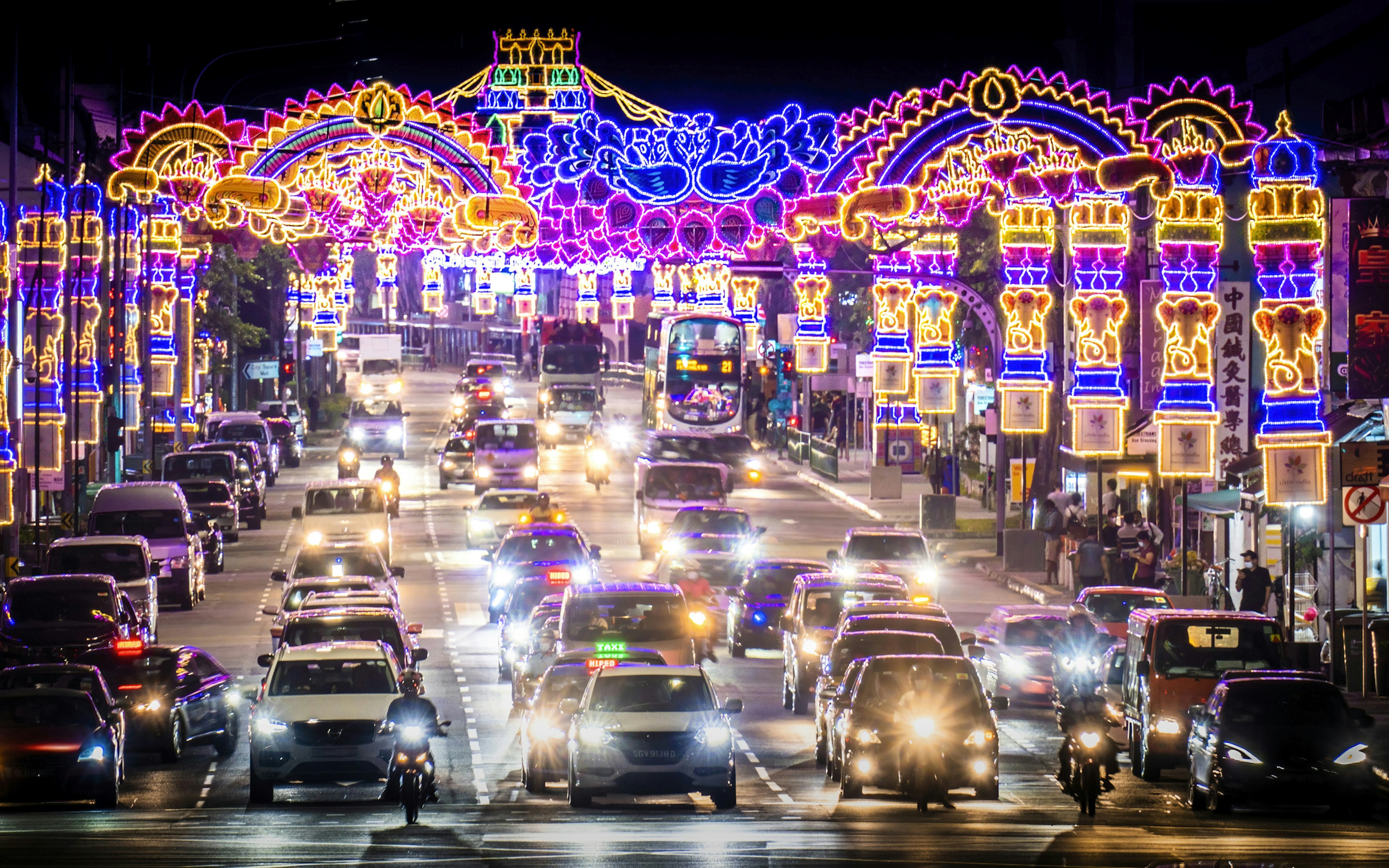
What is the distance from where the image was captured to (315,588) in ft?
111

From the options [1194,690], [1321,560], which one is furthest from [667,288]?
[1194,690]

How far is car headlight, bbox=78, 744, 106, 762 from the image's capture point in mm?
21688

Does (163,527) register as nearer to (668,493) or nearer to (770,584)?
(770,584)

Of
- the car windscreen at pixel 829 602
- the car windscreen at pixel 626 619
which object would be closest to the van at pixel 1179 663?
the car windscreen at pixel 829 602

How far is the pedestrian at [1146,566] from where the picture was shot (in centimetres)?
3862

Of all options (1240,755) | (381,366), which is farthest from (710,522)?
(381,366)

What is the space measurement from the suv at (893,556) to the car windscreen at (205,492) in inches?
693

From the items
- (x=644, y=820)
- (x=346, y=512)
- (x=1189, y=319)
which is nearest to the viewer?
(x=644, y=820)

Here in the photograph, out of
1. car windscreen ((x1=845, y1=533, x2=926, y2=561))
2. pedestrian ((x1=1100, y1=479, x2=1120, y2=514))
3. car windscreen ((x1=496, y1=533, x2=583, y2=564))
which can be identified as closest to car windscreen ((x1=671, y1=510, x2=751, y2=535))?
car windscreen ((x1=845, y1=533, x2=926, y2=561))

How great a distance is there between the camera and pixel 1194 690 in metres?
23.2

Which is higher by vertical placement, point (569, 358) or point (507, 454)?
point (569, 358)

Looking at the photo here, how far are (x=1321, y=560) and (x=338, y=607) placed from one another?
17.4m

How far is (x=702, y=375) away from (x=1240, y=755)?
180 feet

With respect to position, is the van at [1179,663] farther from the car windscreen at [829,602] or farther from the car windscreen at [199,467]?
the car windscreen at [199,467]
